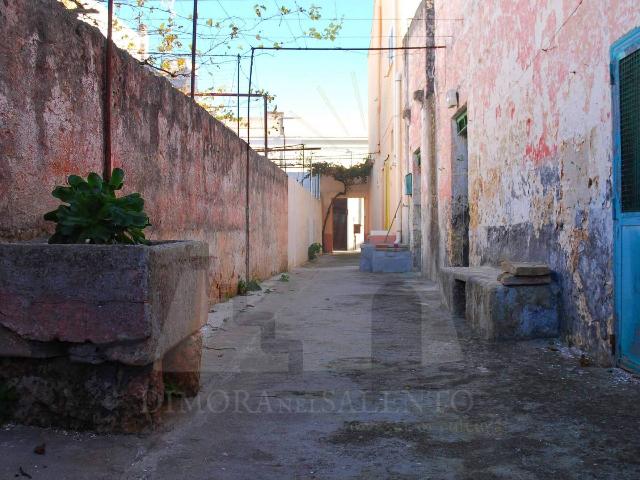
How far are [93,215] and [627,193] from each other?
3117 millimetres

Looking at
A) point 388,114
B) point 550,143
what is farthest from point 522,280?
point 388,114

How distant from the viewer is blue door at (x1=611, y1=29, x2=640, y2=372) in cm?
391

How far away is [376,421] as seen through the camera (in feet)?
10.6

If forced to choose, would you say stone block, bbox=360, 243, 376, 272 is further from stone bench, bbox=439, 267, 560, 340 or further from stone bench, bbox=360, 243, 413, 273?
stone bench, bbox=439, 267, 560, 340

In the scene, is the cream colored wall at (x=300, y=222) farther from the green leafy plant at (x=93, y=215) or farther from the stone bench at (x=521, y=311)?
the green leafy plant at (x=93, y=215)

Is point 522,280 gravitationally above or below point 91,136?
below

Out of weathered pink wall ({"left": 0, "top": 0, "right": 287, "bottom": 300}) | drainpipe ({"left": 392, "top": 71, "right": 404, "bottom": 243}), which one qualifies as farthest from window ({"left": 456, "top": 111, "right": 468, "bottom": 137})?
drainpipe ({"left": 392, "top": 71, "right": 404, "bottom": 243})

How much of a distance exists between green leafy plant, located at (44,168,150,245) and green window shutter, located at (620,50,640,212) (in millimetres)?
2865

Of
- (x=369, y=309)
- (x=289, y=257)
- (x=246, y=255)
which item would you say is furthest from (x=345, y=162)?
(x=369, y=309)

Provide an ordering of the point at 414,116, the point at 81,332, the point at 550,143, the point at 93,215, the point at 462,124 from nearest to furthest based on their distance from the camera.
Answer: the point at 81,332
the point at 93,215
the point at 550,143
the point at 462,124
the point at 414,116

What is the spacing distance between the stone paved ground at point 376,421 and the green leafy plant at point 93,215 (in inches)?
35.6

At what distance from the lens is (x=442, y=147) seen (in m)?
11.0

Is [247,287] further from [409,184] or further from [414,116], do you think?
[414,116]

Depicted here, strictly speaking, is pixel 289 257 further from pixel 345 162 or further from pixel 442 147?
pixel 345 162
